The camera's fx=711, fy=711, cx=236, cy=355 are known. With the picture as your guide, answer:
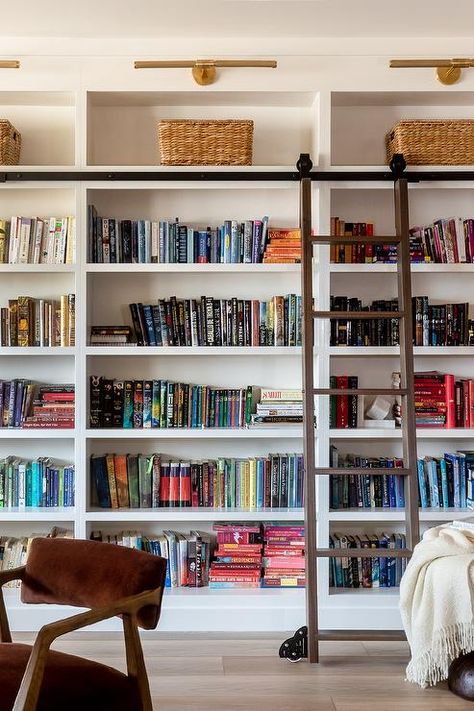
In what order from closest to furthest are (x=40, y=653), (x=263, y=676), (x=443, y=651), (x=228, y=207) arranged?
(x=40, y=653)
(x=443, y=651)
(x=263, y=676)
(x=228, y=207)

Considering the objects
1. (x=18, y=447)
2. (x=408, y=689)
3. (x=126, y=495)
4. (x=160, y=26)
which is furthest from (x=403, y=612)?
(x=160, y=26)

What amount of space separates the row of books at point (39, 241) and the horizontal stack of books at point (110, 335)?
1.18 feet

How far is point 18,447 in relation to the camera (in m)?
3.70

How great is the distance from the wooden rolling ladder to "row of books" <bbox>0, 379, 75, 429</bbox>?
117 centimetres

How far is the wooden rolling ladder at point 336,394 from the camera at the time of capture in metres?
3.10

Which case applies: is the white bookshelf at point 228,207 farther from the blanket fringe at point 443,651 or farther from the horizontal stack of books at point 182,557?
the blanket fringe at point 443,651

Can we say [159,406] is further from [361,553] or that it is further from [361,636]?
[361,636]

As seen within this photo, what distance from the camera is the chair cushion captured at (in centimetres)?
179

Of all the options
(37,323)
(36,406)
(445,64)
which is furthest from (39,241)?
→ (445,64)

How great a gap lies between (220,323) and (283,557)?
1.20 m

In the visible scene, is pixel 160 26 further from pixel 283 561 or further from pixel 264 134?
pixel 283 561

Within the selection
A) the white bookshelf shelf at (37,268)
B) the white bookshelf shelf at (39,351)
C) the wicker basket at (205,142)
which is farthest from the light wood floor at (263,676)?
the wicker basket at (205,142)

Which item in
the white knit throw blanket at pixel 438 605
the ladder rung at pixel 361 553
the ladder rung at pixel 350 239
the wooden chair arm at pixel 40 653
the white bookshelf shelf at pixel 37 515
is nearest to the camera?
the wooden chair arm at pixel 40 653

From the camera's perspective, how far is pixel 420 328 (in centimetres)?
348
